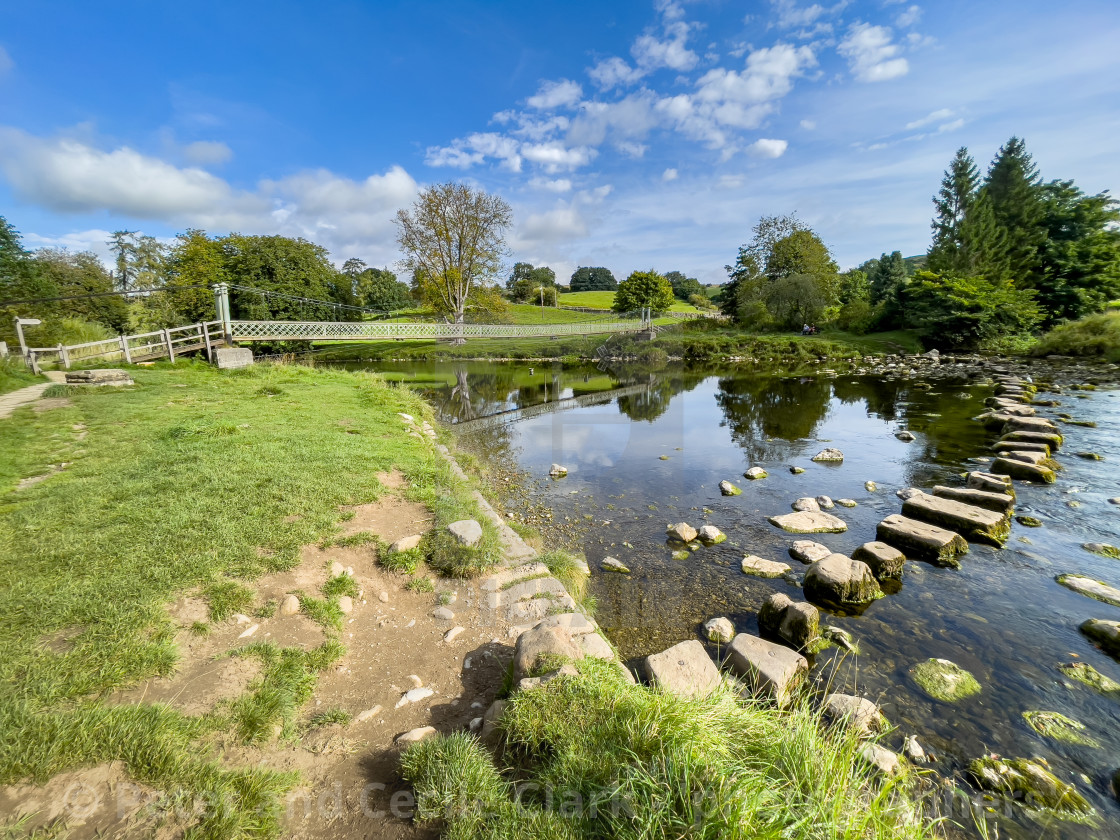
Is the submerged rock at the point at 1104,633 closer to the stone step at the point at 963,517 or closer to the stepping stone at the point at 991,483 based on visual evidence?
the stone step at the point at 963,517

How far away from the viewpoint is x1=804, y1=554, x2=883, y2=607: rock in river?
4.40m

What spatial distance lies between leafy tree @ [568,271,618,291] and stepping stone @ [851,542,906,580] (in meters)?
85.9

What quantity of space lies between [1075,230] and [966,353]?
9695mm

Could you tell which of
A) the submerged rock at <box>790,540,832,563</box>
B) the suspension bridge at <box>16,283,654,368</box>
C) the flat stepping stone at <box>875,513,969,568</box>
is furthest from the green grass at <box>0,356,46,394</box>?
the flat stepping stone at <box>875,513,969,568</box>

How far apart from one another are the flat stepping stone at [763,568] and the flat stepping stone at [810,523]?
105 centimetres

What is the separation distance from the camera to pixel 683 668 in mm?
3098

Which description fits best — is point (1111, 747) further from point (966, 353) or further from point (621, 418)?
point (966, 353)

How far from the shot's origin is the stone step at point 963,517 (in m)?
5.46

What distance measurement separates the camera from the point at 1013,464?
746 cm

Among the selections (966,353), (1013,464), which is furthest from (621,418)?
(966,353)

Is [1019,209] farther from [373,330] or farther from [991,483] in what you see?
[373,330]

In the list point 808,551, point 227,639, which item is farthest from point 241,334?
point 808,551

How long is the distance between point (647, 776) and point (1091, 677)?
4297 mm

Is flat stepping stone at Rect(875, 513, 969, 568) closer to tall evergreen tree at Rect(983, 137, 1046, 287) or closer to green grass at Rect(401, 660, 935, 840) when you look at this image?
green grass at Rect(401, 660, 935, 840)
